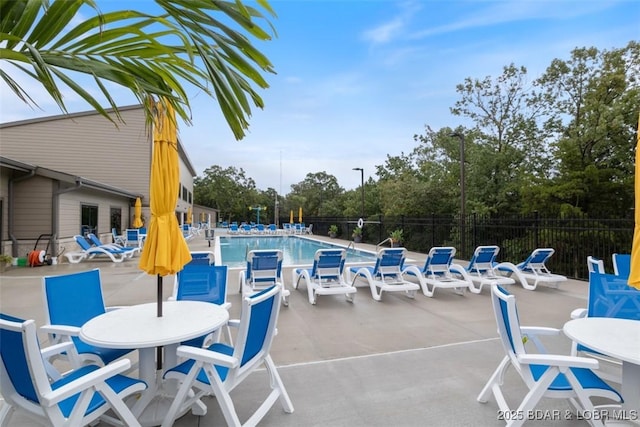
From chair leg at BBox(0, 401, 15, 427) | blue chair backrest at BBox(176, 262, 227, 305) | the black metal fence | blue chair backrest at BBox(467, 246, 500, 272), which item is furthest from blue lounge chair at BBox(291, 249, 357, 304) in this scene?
the black metal fence

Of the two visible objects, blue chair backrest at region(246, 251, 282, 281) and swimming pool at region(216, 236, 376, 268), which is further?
swimming pool at region(216, 236, 376, 268)

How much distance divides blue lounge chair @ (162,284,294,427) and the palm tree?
1194 mm

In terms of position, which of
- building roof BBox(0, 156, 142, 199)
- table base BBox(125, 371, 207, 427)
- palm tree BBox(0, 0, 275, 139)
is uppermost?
building roof BBox(0, 156, 142, 199)

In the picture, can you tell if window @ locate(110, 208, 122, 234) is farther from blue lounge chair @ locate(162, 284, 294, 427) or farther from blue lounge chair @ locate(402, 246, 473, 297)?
blue lounge chair @ locate(162, 284, 294, 427)

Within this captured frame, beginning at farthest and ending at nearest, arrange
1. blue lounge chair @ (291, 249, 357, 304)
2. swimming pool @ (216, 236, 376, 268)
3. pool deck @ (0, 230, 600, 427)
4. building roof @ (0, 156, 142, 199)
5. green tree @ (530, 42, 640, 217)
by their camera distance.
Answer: swimming pool @ (216, 236, 376, 268), green tree @ (530, 42, 640, 217), building roof @ (0, 156, 142, 199), blue lounge chair @ (291, 249, 357, 304), pool deck @ (0, 230, 600, 427)

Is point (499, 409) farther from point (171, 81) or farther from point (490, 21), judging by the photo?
point (490, 21)

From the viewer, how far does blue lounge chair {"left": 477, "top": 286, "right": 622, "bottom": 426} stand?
2.05 metres

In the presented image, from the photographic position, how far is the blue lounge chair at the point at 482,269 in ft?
22.3

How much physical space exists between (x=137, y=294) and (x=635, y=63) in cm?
1792

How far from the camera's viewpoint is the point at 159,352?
298 centimetres

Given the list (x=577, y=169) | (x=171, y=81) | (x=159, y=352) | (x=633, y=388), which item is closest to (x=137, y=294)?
(x=159, y=352)

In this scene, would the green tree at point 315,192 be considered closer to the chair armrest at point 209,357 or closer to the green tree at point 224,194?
the green tree at point 224,194

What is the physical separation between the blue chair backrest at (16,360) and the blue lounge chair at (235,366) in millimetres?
726

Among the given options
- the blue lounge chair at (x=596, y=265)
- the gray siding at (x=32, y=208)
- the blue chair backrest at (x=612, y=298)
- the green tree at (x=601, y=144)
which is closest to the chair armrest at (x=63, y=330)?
the blue chair backrest at (x=612, y=298)
